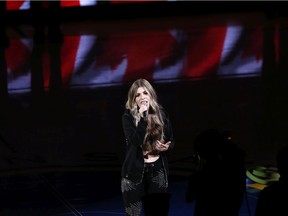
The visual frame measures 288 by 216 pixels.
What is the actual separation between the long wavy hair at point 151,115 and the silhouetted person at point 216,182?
1.32 meters

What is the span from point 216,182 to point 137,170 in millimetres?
1411

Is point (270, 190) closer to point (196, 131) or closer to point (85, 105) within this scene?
point (196, 131)

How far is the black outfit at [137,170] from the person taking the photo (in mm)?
6074

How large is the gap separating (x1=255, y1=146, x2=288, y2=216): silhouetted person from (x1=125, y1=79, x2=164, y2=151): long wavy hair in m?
2.08

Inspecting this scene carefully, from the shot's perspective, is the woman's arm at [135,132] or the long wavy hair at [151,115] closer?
the woman's arm at [135,132]

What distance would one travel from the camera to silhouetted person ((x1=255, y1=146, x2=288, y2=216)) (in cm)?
406

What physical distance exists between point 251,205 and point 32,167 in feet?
9.77

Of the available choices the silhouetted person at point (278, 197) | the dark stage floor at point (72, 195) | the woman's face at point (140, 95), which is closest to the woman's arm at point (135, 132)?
the woman's face at point (140, 95)

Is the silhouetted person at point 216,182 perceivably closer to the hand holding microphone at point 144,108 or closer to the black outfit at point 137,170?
the hand holding microphone at point 144,108

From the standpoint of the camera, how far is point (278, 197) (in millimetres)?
4105

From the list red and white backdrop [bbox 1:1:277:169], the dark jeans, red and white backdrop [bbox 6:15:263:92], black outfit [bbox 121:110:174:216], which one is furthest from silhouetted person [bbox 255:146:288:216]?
red and white backdrop [bbox 6:15:263:92]

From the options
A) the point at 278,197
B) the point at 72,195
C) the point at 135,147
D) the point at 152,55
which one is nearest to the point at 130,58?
the point at 152,55

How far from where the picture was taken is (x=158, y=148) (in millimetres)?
6102

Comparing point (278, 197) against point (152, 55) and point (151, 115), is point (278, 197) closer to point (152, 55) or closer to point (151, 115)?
point (151, 115)
